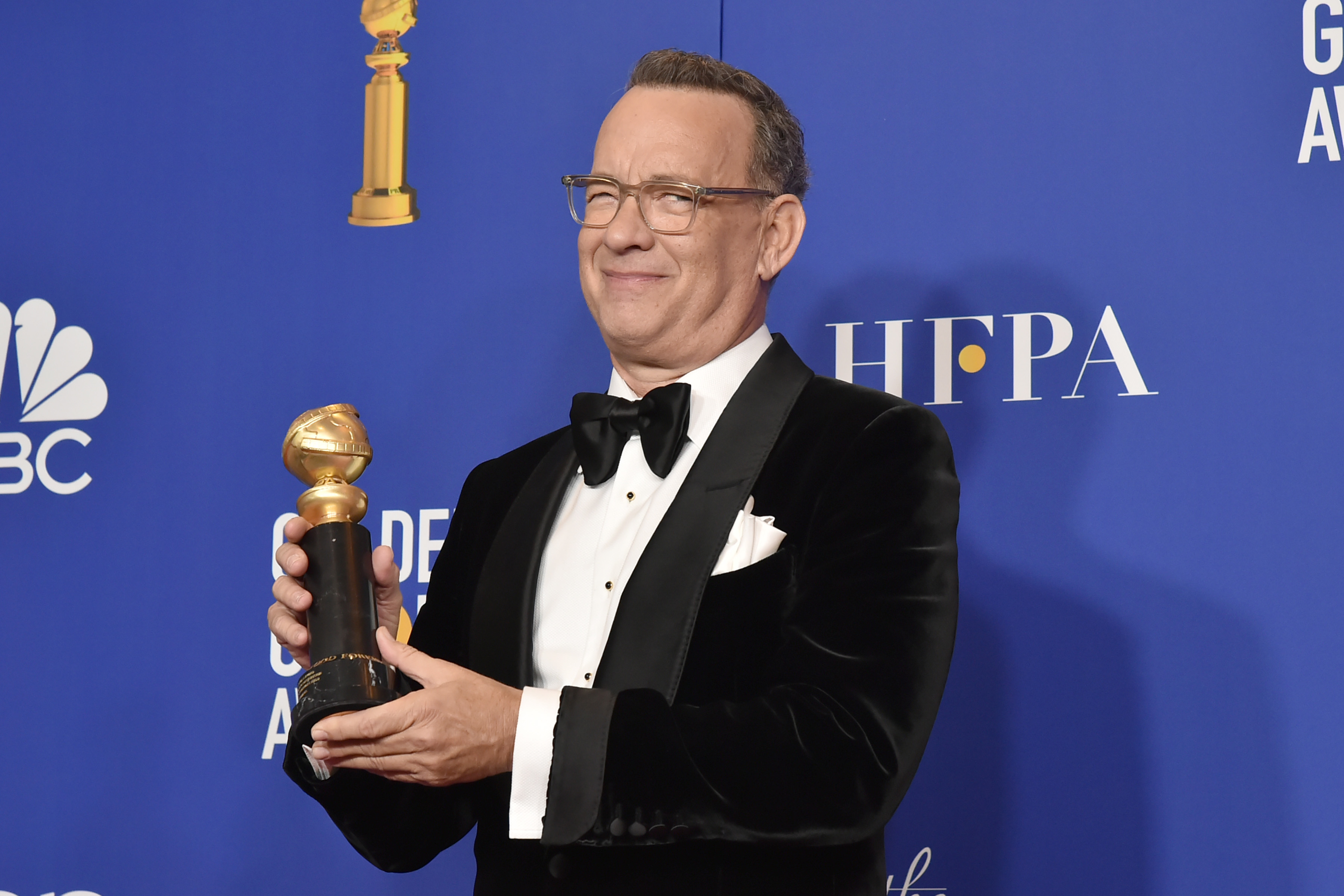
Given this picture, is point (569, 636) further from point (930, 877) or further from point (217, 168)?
point (217, 168)

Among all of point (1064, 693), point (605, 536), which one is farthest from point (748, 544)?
point (1064, 693)

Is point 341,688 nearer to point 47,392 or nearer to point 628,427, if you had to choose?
point 628,427

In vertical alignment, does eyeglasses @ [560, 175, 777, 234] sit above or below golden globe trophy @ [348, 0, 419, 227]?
below

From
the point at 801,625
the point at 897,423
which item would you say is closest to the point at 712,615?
the point at 801,625

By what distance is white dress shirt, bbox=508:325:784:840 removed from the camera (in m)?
1.41

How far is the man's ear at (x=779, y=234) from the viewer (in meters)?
1.60

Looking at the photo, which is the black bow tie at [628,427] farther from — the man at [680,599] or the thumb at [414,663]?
the thumb at [414,663]

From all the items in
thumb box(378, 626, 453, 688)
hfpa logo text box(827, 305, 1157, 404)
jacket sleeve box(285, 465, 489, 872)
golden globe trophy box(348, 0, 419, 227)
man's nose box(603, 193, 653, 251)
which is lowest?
jacket sleeve box(285, 465, 489, 872)

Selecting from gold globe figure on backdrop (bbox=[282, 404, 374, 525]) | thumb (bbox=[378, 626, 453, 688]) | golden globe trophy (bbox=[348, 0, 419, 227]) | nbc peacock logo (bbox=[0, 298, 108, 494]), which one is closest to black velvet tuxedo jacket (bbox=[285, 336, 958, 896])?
thumb (bbox=[378, 626, 453, 688])

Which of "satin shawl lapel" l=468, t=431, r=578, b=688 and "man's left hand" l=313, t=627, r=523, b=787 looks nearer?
"man's left hand" l=313, t=627, r=523, b=787

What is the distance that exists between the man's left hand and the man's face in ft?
1.59

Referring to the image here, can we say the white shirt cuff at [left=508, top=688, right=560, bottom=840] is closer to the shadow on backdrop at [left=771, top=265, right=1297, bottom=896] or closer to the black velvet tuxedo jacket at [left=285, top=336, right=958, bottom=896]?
the black velvet tuxedo jacket at [left=285, top=336, right=958, bottom=896]

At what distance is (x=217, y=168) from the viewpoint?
8.74 ft

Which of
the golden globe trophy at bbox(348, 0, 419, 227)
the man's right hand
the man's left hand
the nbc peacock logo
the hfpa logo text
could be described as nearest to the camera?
the man's left hand
